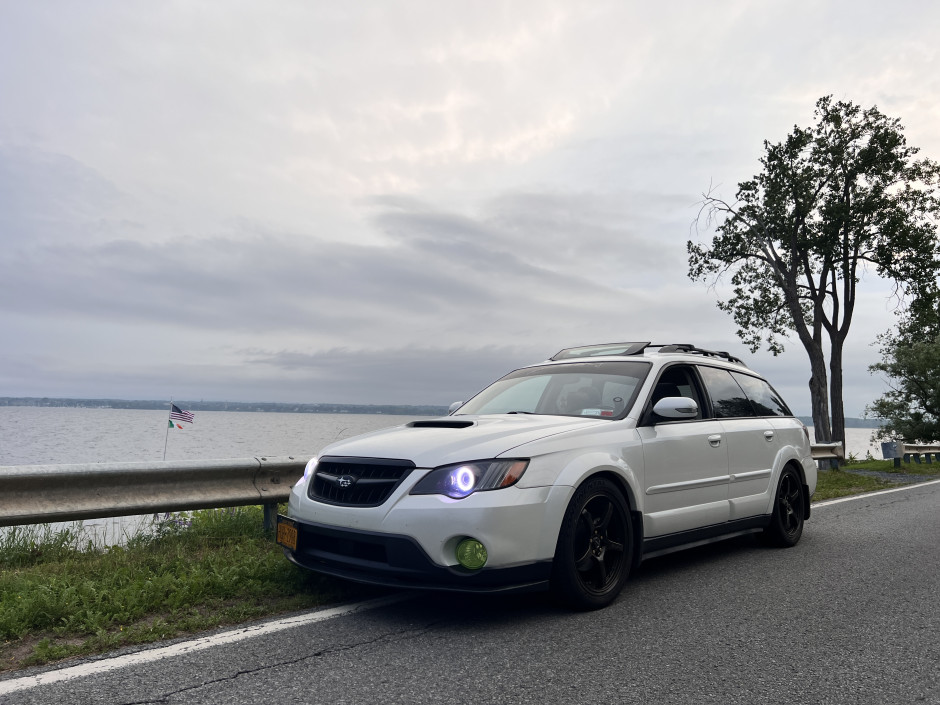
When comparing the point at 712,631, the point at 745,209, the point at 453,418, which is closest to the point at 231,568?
the point at 453,418

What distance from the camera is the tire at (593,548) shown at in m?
4.29

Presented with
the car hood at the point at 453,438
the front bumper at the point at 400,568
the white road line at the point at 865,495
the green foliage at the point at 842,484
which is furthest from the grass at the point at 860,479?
the front bumper at the point at 400,568

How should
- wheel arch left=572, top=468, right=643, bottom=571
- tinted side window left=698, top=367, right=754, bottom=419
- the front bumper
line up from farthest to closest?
1. tinted side window left=698, top=367, right=754, bottom=419
2. wheel arch left=572, top=468, right=643, bottom=571
3. the front bumper

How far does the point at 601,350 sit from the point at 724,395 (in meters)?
1.15

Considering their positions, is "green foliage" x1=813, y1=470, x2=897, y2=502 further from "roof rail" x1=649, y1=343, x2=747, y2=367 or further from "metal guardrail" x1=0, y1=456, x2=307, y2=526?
"metal guardrail" x1=0, y1=456, x2=307, y2=526

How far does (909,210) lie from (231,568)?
26.1 metres

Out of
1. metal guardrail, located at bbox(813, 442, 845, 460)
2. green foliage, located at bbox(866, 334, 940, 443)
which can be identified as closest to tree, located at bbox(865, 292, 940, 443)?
green foliage, located at bbox(866, 334, 940, 443)

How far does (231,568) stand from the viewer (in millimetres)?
4902

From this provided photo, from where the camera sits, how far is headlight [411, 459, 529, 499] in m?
4.08

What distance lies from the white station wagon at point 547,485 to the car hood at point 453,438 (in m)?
0.01

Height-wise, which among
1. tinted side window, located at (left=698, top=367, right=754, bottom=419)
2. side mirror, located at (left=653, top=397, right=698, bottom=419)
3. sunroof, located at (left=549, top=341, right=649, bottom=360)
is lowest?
side mirror, located at (left=653, top=397, right=698, bottom=419)

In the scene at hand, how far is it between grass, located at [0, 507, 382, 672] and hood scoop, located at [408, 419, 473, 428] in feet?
3.68

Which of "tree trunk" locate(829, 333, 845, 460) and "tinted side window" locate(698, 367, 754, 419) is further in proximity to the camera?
"tree trunk" locate(829, 333, 845, 460)

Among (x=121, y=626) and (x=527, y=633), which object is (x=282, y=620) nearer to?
(x=121, y=626)
